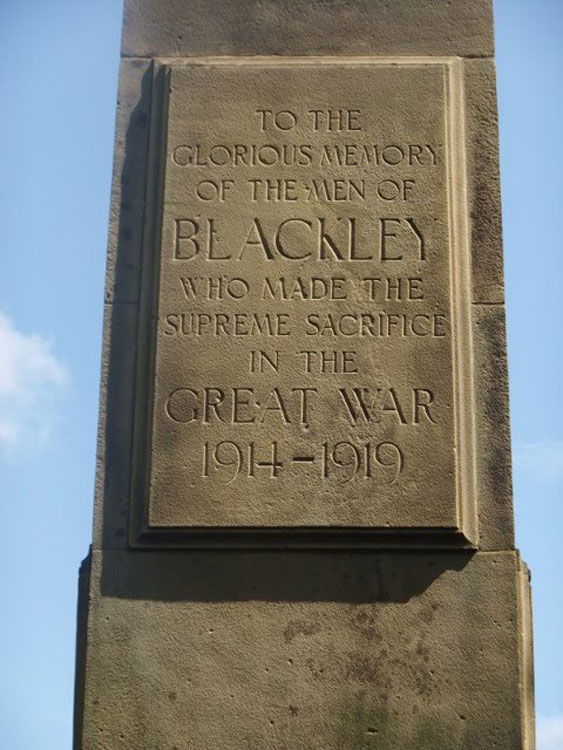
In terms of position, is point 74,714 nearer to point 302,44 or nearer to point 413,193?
point 413,193

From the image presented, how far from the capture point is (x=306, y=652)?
7793mm

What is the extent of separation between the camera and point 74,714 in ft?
26.0

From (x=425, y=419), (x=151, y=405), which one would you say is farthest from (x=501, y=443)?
(x=151, y=405)

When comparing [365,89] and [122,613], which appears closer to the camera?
[122,613]

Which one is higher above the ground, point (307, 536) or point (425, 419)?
point (425, 419)

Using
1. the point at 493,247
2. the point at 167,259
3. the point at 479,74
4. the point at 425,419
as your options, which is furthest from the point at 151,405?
the point at 479,74

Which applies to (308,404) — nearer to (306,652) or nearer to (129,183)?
(306,652)

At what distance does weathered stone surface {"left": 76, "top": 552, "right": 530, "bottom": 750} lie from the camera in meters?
7.69

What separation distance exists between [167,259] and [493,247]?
174 centimetres

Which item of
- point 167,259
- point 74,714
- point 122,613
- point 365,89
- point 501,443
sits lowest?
point 74,714

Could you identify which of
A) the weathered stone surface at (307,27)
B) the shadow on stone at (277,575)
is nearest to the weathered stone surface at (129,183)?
the weathered stone surface at (307,27)

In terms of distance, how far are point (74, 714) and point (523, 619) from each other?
2300 mm

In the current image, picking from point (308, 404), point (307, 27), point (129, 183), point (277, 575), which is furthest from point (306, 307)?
point (307, 27)

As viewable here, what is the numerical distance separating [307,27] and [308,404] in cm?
225
